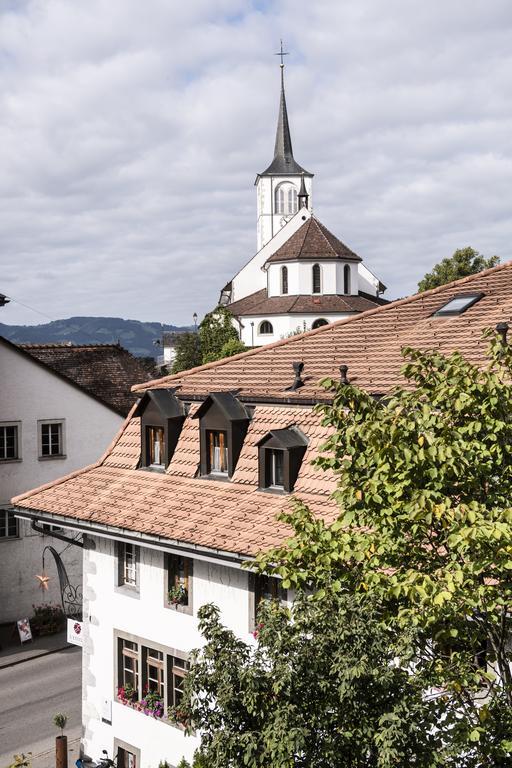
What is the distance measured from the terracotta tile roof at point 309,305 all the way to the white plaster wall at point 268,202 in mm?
38196

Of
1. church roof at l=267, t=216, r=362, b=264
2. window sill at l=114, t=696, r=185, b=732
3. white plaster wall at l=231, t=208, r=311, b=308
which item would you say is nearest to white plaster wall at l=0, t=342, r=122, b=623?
window sill at l=114, t=696, r=185, b=732

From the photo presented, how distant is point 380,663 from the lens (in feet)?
25.0

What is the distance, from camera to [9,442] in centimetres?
3033

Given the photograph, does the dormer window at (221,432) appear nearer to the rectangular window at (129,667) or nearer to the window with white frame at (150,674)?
the window with white frame at (150,674)

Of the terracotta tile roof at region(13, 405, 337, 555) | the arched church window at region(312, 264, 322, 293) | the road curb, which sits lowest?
the road curb

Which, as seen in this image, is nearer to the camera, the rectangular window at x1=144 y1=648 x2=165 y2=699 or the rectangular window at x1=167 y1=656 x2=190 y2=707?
the rectangular window at x1=167 y1=656 x2=190 y2=707

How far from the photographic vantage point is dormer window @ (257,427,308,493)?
50.0ft

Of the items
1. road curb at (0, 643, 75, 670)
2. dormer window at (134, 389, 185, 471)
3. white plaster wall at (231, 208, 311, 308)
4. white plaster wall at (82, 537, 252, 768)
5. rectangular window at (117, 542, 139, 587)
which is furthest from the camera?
white plaster wall at (231, 208, 311, 308)

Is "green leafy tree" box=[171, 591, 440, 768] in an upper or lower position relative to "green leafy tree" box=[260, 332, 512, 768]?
lower

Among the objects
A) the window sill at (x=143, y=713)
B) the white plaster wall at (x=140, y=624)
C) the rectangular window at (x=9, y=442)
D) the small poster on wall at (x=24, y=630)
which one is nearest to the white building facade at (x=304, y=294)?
the rectangular window at (x=9, y=442)

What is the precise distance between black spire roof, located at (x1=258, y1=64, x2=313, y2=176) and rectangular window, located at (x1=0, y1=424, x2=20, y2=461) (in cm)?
9538

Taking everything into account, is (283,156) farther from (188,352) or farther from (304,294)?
(188,352)

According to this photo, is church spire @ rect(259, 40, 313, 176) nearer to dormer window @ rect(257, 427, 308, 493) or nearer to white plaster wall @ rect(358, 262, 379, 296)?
white plaster wall @ rect(358, 262, 379, 296)

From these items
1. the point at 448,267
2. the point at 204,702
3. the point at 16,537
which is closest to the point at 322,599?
the point at 204,702
